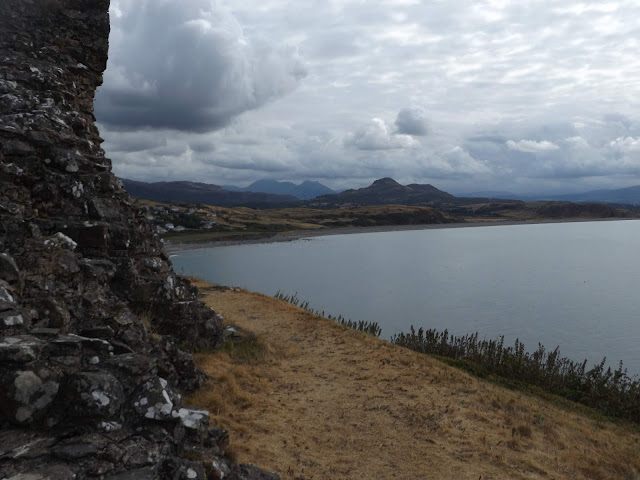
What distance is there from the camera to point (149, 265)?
12.4 metres

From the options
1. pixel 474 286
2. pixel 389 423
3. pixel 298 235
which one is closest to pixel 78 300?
pixel 389 423

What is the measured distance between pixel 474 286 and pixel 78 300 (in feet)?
162

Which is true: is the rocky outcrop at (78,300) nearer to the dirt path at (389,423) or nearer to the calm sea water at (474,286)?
the dirt path at (389,423)

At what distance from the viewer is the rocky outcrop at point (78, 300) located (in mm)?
5539

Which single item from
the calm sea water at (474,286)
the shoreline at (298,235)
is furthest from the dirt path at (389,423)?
the shoreline at (298,235)

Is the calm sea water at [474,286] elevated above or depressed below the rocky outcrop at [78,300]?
below

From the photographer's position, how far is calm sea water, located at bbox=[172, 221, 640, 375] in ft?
109

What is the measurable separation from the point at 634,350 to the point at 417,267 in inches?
1642

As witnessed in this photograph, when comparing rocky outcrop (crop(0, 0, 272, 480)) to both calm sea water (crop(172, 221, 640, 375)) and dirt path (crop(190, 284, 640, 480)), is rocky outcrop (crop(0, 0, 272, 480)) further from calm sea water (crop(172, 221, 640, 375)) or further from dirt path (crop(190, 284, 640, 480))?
calm sea water (crop(172, 221, 640, 375))

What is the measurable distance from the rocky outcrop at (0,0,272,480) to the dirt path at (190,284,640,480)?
5.83 feet

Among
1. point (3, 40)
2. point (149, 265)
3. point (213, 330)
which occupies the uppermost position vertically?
point (3, 40)

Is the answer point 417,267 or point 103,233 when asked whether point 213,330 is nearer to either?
point 103,233

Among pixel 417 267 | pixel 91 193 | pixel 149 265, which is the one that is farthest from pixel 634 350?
pixel 417 267

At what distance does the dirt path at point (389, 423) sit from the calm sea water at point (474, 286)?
15635mm
